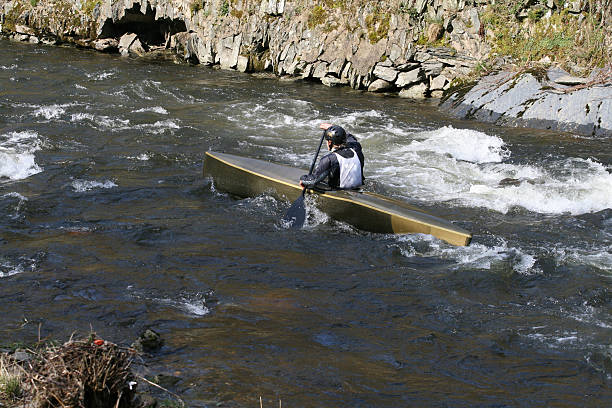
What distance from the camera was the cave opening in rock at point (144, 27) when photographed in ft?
65.2

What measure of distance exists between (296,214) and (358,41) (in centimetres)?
940

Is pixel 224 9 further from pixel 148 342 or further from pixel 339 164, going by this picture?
pixel 148 342

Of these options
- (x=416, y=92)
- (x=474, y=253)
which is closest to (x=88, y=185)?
(x=474, y=253)

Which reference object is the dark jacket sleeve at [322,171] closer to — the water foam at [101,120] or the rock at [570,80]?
the water foam at [101,120]

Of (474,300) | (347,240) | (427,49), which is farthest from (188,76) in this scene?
(474,300)

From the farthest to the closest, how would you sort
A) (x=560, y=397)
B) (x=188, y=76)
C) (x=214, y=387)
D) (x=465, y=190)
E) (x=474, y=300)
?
(x=188, y=76) → (x=465, y=190) → (x=474, y=300) → (x=560, y=397) → (x=214, y=387)

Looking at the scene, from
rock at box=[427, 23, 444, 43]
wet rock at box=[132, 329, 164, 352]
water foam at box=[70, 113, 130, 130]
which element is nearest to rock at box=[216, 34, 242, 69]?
rock at box=[427, 23, 444, 43]

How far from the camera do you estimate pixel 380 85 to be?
50.2 ft

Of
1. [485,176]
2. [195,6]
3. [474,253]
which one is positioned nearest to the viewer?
[474,253]

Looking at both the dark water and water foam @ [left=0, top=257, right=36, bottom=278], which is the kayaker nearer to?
the dark water

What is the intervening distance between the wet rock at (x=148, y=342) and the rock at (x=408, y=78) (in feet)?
38.8

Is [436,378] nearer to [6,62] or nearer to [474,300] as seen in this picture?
[474,300]

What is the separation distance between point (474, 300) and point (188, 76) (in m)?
13.0

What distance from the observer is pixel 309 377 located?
160 inches
